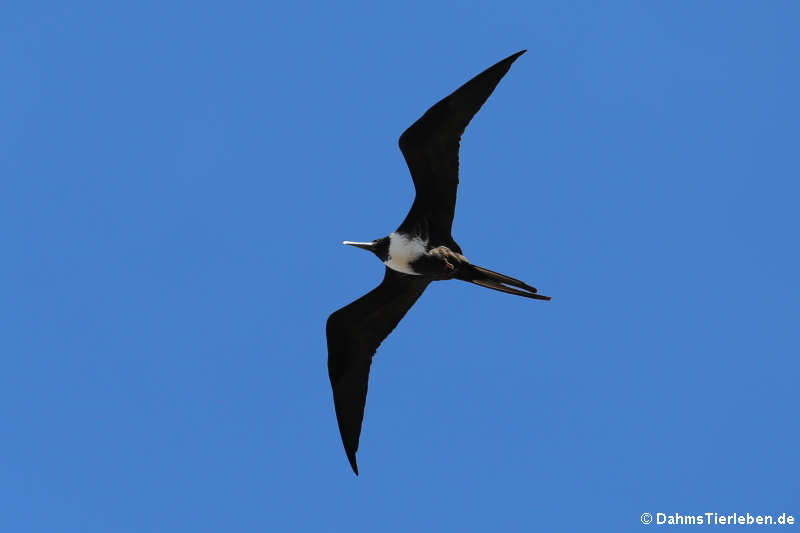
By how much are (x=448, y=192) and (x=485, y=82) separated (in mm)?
1267

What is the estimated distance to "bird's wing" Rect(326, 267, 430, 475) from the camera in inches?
469

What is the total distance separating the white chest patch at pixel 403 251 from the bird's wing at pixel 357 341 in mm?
510

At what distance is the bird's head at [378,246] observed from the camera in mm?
11438

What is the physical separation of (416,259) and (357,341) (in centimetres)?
135

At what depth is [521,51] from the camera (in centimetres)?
1035

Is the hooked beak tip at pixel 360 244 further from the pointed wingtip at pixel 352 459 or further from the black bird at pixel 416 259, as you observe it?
the pointed wingtip at pixel 352 459

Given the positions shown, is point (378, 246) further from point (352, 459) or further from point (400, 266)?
point (352, 459)

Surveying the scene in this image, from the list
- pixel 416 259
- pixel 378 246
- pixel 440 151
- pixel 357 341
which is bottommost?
pixel 357 341

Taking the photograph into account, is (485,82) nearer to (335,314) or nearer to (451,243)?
(451,243)

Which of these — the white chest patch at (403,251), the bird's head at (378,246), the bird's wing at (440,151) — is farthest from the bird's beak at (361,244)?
the bird's wing at (440,151)

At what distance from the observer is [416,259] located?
11.2 m

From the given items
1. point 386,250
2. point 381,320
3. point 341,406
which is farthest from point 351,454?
point 386,250

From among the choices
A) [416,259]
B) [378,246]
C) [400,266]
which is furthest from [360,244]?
[416,259]

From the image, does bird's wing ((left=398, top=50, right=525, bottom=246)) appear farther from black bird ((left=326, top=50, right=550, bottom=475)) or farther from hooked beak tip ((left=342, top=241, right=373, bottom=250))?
hooked beak tip ((left=342, top=241, right=373, bottom=250))
